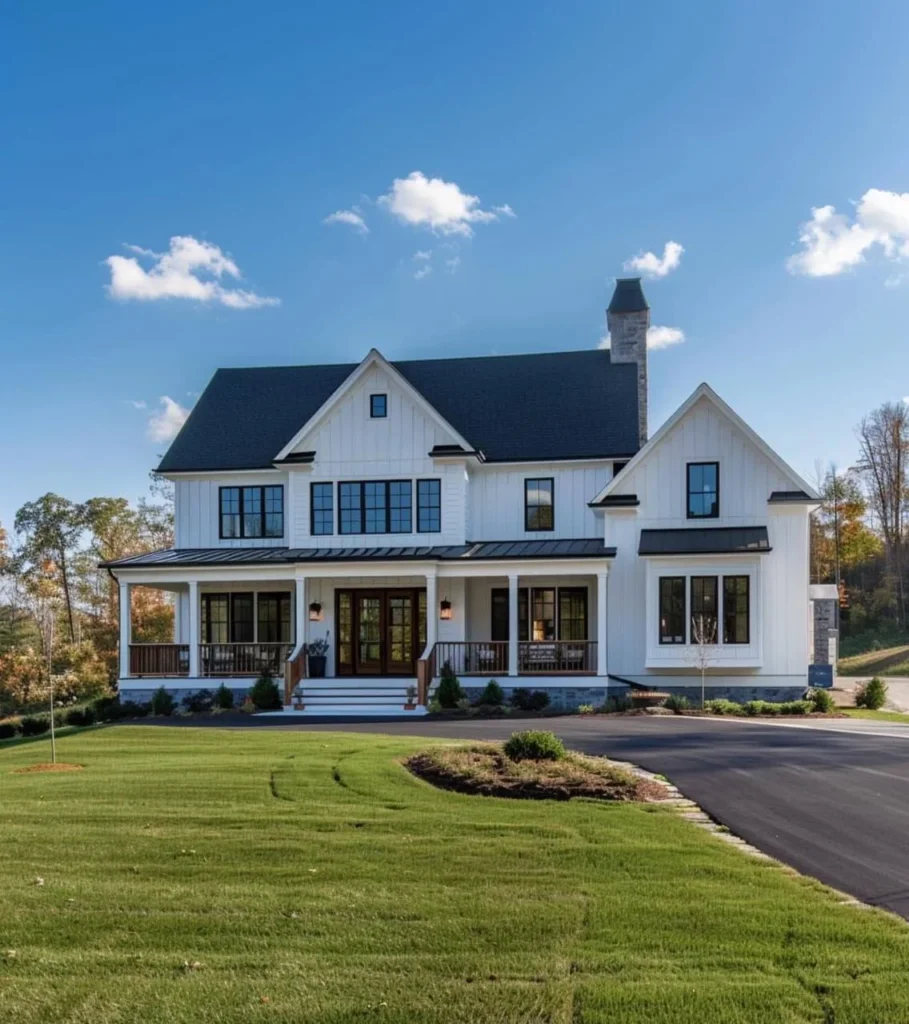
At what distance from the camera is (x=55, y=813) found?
9086 mm

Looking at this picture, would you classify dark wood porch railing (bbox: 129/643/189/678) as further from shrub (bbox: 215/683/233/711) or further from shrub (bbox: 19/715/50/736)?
shrub (bbox: 19/715/50/736)

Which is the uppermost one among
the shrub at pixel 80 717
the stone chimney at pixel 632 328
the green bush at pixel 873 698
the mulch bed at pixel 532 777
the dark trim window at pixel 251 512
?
the stone chimney at pixel 632 328

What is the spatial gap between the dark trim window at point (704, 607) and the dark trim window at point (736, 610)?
0.88 ft

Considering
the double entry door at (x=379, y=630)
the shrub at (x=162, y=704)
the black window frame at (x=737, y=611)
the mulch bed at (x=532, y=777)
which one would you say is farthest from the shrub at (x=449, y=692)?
the mulch bed at (x=532, y=777)

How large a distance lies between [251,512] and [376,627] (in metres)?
5.50

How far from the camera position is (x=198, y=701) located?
2341 cm

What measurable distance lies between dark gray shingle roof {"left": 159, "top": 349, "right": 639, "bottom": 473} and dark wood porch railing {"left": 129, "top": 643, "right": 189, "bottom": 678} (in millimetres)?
5685

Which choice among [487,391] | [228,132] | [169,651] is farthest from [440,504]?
[228,132]

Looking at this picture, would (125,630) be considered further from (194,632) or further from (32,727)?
(32,727)

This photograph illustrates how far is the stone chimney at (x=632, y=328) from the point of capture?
28.1 metres

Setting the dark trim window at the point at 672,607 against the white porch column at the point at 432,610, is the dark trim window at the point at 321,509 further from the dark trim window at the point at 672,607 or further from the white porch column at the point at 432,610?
the dark trim window at the point at 672,607

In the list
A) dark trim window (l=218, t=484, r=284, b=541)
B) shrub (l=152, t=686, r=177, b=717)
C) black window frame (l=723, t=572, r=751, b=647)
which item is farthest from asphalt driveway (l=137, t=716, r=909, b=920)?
dark trim window (l=218, t=484, r=284, b=541)

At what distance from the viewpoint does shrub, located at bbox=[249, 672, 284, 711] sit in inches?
892

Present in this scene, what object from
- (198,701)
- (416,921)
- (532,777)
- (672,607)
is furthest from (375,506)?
(416,921)
